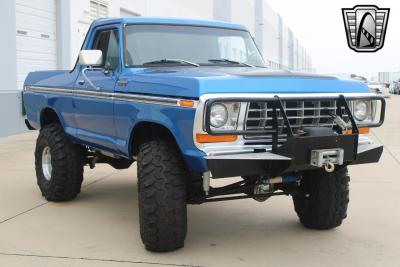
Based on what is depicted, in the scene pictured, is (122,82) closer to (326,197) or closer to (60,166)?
(60,166)

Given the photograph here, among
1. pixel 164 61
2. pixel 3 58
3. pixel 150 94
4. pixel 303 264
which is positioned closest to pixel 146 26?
pixel 164 61

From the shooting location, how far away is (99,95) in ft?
18.3

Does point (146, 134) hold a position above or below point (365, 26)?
below

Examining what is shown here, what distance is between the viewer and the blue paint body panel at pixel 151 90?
4.28 metres

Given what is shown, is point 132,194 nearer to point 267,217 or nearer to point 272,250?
point 267,217

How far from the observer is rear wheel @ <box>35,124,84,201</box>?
21.1ft

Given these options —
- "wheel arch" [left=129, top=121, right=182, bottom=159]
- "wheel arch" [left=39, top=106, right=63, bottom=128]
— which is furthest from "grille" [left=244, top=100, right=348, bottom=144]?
"wheel arch" [left=39, top=106, right=63, bottom=128]

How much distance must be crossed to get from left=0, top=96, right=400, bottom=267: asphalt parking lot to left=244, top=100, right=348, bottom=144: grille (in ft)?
3.46

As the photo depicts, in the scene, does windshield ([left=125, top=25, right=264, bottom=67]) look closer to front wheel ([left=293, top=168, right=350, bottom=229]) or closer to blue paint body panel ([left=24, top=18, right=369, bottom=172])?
blue paint body panel ([left=24, top=18, right=369, bottom=172])

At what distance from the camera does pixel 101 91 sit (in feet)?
18.2

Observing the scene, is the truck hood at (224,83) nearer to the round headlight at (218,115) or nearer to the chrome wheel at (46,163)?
the round headlight at (218,115)

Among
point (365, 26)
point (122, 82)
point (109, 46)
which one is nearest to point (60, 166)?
point (109, 46)

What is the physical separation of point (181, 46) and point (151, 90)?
1092 millimetres

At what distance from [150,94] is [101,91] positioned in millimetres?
1019
